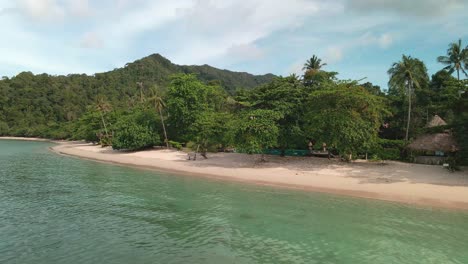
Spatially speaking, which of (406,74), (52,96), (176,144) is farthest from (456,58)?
(52,96)

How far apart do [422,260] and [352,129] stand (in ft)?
64.7

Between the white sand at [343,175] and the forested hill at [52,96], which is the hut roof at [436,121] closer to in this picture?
the white sand at [343,175]

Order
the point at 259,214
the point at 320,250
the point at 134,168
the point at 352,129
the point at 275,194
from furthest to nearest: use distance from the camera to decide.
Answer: the point at 134,168 < the point at 352,129 < the point at 275,194 < the point at 259,214 < the point at 320,250

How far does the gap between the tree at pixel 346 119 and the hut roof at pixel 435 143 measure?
4226 mm

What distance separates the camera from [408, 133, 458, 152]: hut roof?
34059mm

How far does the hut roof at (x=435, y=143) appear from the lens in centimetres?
3406

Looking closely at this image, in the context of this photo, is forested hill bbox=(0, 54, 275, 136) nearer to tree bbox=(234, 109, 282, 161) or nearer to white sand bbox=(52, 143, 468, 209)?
white sand bbox=(52, 143, 468, 209)

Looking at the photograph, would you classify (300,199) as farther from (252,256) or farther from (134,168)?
(134,168)

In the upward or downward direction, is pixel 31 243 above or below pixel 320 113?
below

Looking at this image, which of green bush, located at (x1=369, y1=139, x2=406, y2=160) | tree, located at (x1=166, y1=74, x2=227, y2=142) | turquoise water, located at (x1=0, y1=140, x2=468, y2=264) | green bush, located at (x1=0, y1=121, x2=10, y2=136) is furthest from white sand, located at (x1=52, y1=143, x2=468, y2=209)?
green bush, located at (x1=0, y1=121, x2=10, y2=136)

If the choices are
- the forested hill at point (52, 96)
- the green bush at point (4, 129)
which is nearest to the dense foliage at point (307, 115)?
the forested hill at point (52, 96)

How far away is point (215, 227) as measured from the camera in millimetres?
19672

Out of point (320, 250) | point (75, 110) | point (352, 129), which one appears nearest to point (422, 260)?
point (320, 250)

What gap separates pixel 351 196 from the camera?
27.1 metres
